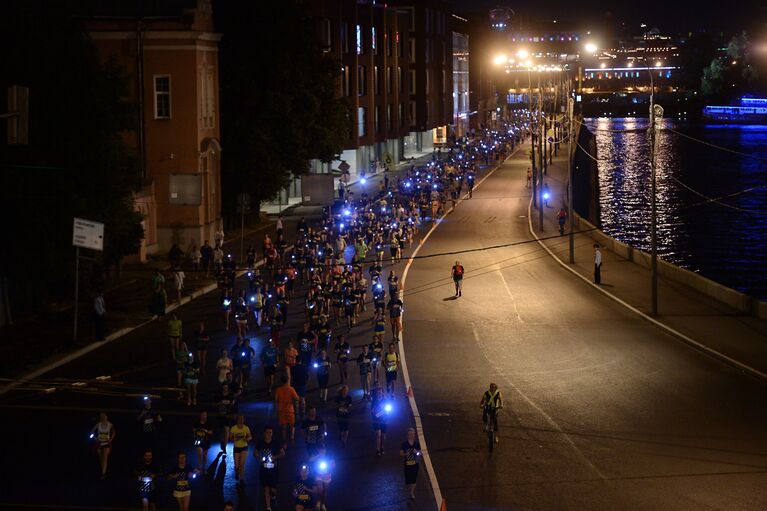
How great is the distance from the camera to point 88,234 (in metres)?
29.9

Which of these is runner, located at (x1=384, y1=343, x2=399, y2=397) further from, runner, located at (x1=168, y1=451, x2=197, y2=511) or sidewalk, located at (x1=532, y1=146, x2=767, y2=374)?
sidewalk, located at (x1=532, y1=146, x2=767, y2=374)

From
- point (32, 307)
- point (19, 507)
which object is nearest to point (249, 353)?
point (19, 507)

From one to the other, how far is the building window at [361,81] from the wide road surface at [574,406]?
163 feet

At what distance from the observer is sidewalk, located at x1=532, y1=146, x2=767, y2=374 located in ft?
99.9

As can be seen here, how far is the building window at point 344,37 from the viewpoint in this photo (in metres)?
83.8

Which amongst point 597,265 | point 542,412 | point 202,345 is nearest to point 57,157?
point 202,345

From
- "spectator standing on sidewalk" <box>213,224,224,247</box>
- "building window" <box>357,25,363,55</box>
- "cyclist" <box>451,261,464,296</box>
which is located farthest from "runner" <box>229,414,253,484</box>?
"building window" <box>357,25,363,55</box>

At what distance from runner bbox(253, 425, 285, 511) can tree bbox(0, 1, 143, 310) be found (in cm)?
1584

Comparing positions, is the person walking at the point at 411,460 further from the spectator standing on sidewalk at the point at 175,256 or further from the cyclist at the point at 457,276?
the spectator standing on sidewalk at the point at 175,256

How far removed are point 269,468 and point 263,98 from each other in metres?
43.8

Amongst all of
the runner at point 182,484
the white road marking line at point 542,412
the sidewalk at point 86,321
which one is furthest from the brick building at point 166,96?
the runner at point 182,484

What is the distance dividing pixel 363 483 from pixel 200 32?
33568 mm

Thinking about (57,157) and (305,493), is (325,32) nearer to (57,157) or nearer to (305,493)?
(57,157)

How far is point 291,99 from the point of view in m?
60.2
